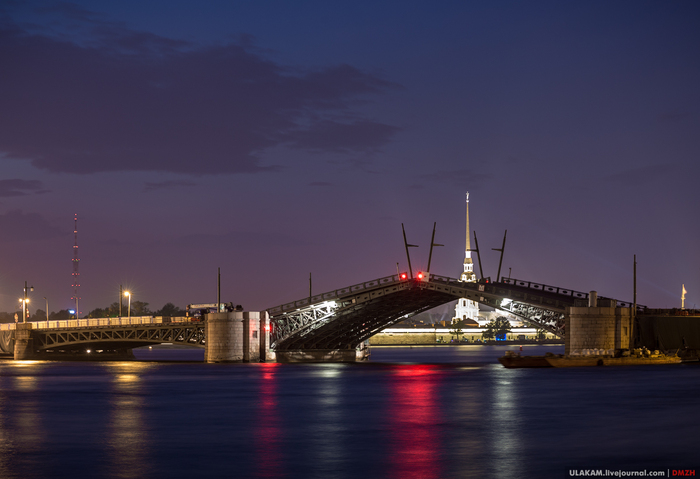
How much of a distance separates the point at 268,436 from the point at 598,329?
71.5 meters

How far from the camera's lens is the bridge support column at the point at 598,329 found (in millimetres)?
107938

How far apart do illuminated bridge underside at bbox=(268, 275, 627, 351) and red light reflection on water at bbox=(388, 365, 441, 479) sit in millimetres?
34047

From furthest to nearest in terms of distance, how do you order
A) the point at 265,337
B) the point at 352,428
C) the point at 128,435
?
1. the point at 265,337
2. the point at 352,428
3. the point at 128,435

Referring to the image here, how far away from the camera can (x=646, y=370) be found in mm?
103625

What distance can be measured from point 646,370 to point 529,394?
3804 centimetres

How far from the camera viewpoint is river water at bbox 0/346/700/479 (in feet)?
116

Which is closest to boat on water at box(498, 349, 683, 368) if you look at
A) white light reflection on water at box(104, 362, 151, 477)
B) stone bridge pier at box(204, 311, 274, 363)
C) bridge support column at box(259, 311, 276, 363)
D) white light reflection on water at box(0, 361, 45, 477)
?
bridge support column at box(259, 311, 276, 363)

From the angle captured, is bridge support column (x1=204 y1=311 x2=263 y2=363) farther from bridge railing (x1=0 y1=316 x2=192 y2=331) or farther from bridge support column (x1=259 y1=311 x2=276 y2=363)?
bridge railing (x1=0 y1=316 x2=192 y2=331)

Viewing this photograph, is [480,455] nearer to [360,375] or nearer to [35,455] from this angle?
[35,455]

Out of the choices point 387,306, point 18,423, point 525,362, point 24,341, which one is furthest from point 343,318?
point 18,423

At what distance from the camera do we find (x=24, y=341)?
485ft

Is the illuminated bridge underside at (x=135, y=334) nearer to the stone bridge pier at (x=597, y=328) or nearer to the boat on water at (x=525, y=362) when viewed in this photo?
the boat on water at (x=525, y=362)

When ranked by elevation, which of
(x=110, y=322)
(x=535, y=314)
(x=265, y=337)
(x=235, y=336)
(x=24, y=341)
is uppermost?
(x=535, y=314)

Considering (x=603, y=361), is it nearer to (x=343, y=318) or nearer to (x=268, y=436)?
(x=343, y=318)
